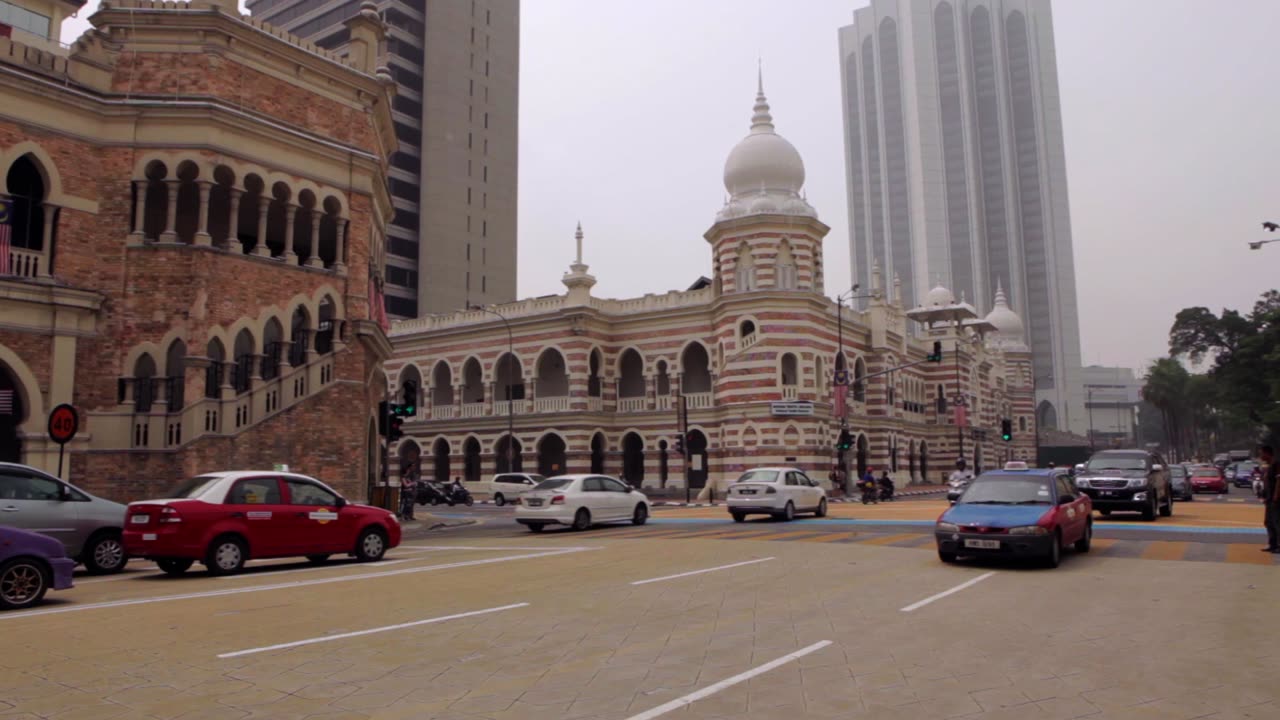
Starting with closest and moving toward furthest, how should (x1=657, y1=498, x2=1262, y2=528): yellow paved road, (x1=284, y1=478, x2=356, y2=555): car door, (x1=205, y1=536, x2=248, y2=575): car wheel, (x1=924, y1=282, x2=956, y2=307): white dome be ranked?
(x1=205, y1=536, x2=248, y2=575): car wheel < (x1=284, y1=478, x2=356, y2=555): car door < (x1=657, y1=498, x2=1262, y2=528): yellow paved road < (x1=924, y1=282, x2=956, y2=307): white dome

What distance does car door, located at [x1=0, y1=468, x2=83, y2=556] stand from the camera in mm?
12414

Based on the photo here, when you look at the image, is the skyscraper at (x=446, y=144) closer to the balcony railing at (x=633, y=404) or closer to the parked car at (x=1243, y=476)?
the balcony railing at (x=633, y=404)

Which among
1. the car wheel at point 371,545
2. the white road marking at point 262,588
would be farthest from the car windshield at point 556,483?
the car wheel at point 371,545

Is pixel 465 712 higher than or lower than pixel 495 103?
lower

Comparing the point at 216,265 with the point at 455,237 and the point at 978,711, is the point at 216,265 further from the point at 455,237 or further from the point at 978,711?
the point at 455,237

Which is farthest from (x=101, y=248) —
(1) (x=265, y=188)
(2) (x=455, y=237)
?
(2) (x=455, y=237)

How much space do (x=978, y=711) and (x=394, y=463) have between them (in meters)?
51.7

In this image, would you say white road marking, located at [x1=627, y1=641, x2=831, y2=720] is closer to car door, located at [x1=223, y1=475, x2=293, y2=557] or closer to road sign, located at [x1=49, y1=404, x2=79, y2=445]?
car door, located at [x1=223, y1=475, x2=293, y2=557]

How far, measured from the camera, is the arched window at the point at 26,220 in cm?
1959

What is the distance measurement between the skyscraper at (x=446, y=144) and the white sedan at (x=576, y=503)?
176 feet

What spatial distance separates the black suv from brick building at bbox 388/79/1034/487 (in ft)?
58.0

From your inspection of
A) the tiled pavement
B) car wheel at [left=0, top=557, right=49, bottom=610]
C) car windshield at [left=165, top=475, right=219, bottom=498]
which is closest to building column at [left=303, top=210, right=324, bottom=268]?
the tiled pavement

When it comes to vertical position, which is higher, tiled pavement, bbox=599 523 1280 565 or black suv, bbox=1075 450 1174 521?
black suv, bbox=1075 450 1174 521

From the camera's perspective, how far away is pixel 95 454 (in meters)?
20.4
